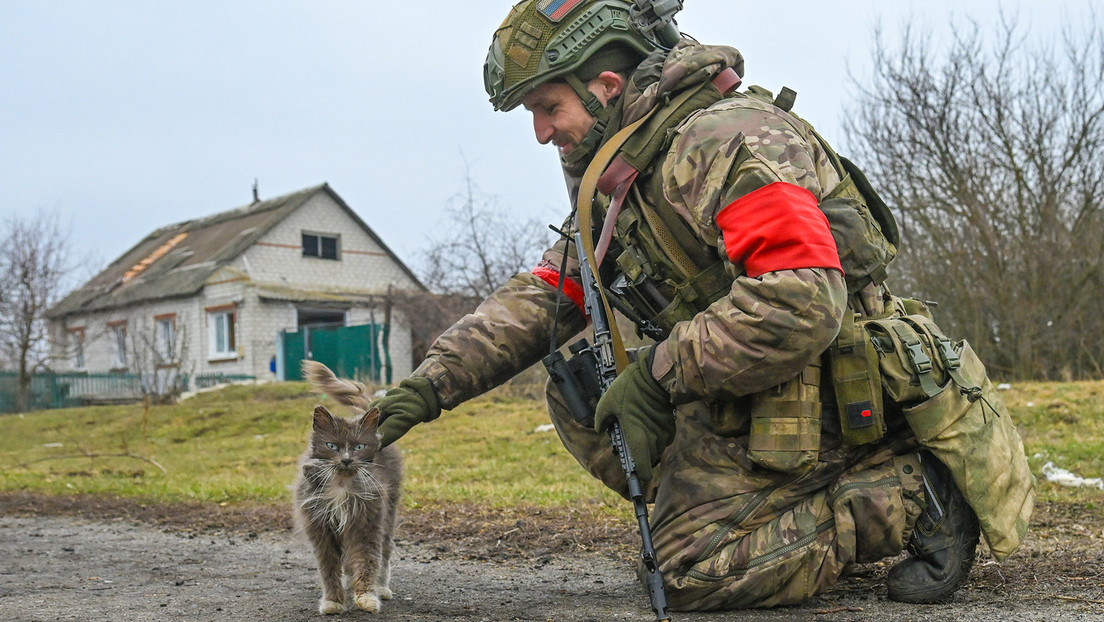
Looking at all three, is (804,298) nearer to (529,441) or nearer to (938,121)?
(529,441)

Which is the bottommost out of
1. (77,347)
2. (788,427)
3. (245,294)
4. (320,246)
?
(788,427)

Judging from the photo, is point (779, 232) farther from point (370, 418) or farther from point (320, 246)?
point (320, 246)

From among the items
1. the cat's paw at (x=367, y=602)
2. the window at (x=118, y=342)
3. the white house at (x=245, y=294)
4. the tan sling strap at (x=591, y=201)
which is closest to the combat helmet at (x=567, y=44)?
the tan sling strap at (x=591, y=201)

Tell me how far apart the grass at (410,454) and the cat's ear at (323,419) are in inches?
97.2

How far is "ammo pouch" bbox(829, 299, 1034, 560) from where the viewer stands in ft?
10.8

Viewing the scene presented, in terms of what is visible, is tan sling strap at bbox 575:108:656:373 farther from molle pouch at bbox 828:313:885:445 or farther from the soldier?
molle pouch at bbox 828:313:885:445

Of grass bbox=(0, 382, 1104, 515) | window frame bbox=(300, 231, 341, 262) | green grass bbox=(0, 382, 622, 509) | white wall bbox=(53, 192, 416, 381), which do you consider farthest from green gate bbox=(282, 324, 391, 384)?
grass bbox=(0, 382, 1104, 515)

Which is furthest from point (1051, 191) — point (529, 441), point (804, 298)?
point (804, 298)

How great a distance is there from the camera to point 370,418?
3809mm

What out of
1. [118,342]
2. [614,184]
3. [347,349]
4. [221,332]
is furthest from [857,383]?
[118,342]

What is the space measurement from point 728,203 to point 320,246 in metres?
33.3

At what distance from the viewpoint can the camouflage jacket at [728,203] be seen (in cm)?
302

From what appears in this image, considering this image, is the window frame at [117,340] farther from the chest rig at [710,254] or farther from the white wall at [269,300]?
the chest rig at [710,254]

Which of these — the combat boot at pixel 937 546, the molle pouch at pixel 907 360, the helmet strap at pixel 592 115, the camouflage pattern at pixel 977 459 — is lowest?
the combat boot at pixel 937 546
